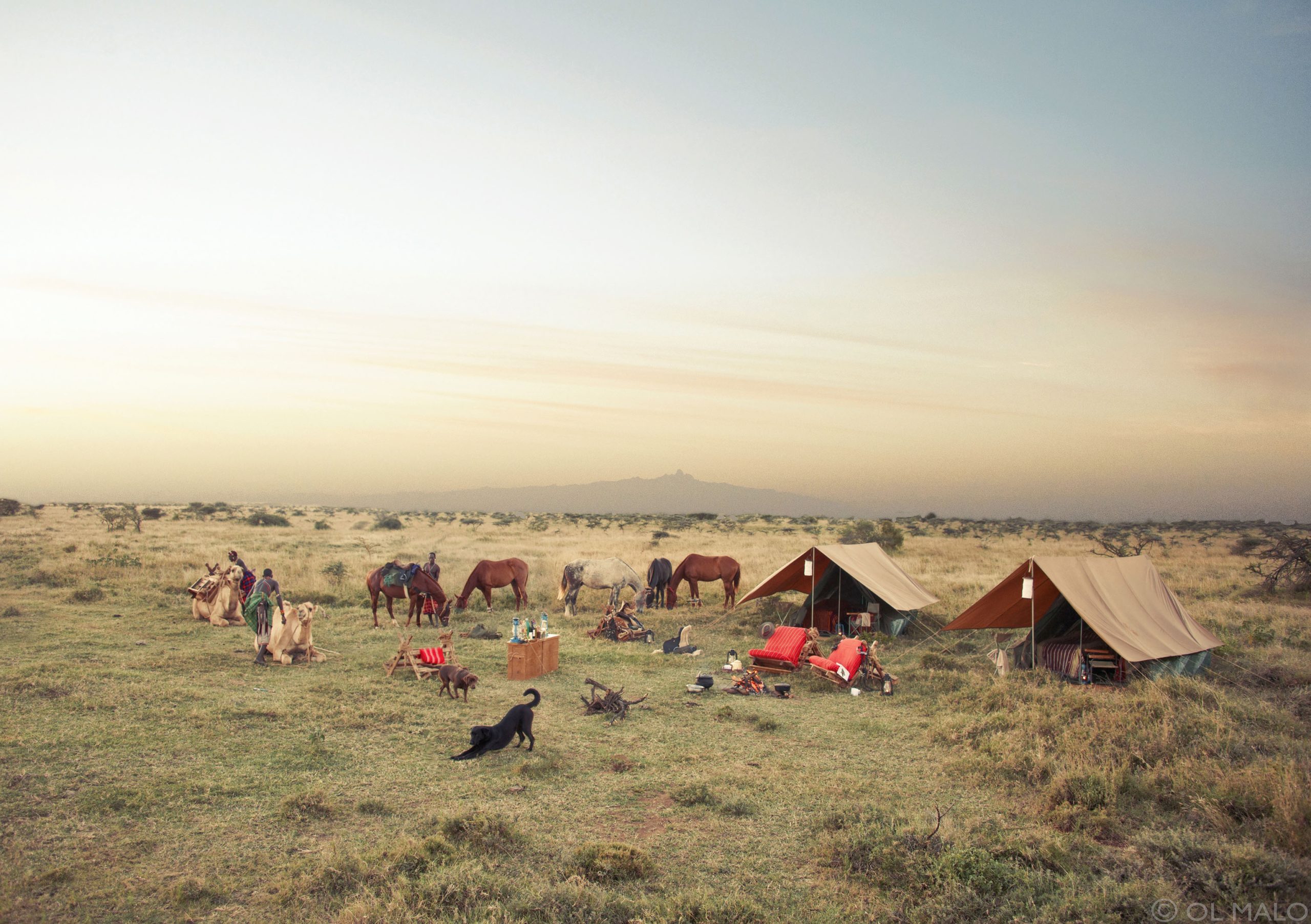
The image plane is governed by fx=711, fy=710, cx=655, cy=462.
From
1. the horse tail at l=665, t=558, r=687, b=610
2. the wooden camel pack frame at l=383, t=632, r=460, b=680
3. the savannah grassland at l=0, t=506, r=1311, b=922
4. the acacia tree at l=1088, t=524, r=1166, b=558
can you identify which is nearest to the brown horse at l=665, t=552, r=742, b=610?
the horse tail at l=665, t=558, r=687, b=610

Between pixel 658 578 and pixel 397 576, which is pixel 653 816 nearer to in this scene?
pixel 397 576

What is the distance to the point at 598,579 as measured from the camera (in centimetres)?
1966

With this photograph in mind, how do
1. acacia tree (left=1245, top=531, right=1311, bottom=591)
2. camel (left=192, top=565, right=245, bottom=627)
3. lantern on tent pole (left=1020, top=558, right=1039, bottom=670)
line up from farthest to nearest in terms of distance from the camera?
1. acacia tree (left=1245, top=531, right=1311, bottom=591)
2. camel (left=192, top=565, right=245, bottom=627)
3. lantern on tent pole (left=1020, top=558, right=1039, bottom=670)

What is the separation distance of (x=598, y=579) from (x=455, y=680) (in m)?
8.16

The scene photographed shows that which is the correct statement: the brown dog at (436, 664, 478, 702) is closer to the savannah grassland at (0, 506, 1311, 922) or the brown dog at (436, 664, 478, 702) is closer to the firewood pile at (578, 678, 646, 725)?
the savannah grassland at (0, 506, 1311, 922)

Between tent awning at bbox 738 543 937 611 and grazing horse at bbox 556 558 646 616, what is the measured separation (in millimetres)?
3598

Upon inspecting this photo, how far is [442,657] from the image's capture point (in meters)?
13.4

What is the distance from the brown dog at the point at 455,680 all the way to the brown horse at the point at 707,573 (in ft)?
30.0

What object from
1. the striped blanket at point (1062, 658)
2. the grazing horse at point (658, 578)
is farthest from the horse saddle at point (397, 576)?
the striped blanket at point (1062, 658)

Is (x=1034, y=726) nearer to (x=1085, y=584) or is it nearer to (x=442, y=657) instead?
(x=1085, y=584)

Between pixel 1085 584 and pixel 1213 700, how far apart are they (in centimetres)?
303

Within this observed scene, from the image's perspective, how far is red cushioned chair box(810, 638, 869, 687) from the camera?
42.2ft

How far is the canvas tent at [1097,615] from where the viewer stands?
12422 mm

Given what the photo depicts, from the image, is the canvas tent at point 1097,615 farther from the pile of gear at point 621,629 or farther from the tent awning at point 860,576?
the pile of gear at point 621,629
